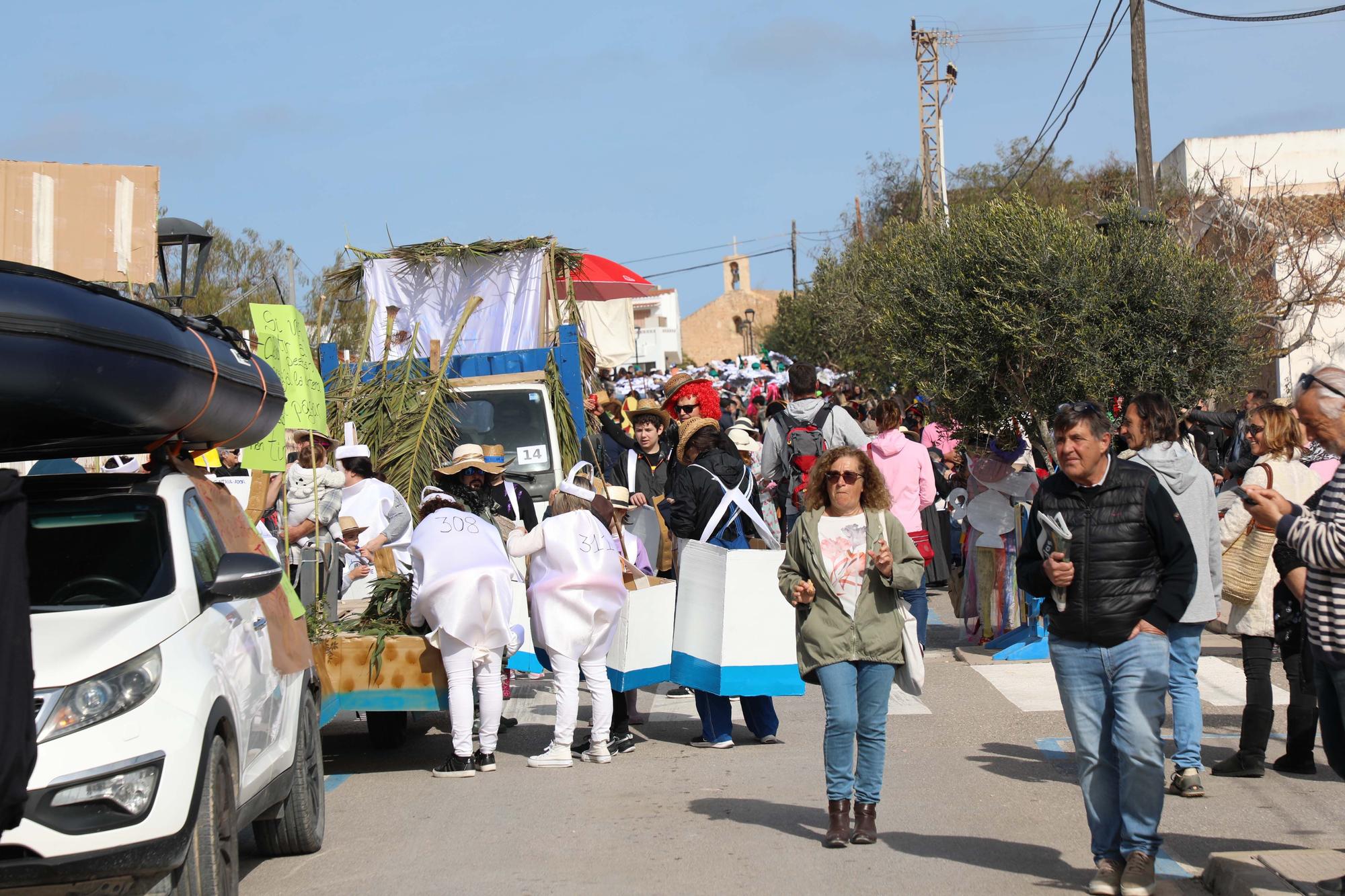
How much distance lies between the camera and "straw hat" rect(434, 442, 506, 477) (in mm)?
9695

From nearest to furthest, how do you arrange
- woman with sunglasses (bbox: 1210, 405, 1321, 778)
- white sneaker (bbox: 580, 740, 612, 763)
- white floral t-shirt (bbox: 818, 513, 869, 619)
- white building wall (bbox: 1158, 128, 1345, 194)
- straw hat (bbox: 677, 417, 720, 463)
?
white floral t-shirt (bbox: 818, 513, 869, 619) → woman with sunglasses (bbox: 1210, 405, 1321, 778) → white sneaker (bbox: 580, 740, 612, 763) → straw hat (bbox: 677, 417, 720, 463) → white building wall (bbox: 1158, 128, 1345, 194)

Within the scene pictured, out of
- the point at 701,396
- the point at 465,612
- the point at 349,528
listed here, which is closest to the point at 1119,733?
the point at 465,612

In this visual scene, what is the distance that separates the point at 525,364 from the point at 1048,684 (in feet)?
21.1

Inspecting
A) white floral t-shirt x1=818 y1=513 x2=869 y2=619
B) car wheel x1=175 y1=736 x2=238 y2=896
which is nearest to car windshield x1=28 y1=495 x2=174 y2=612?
car wheel x1=175 y1=736 x2=238 y2=896

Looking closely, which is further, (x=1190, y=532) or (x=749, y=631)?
(x=749, y=631)

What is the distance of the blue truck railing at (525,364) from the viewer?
48.3 ft

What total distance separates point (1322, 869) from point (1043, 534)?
1.58 metres

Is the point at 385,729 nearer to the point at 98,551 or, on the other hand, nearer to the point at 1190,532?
the point at 98,551

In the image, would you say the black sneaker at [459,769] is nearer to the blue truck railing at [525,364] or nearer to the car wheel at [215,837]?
the car wheel at [215,837]

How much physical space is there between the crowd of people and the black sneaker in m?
0.02

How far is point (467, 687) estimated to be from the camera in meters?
8.65

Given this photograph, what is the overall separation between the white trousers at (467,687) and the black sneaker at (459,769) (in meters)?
0.04

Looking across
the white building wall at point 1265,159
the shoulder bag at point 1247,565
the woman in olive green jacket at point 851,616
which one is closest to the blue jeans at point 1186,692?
the shoulder bag at point 1247,565

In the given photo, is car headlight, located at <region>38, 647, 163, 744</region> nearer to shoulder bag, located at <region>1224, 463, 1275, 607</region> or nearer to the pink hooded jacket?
shoulder bag, located at <region>1224, 463, 1275, 607</region>
